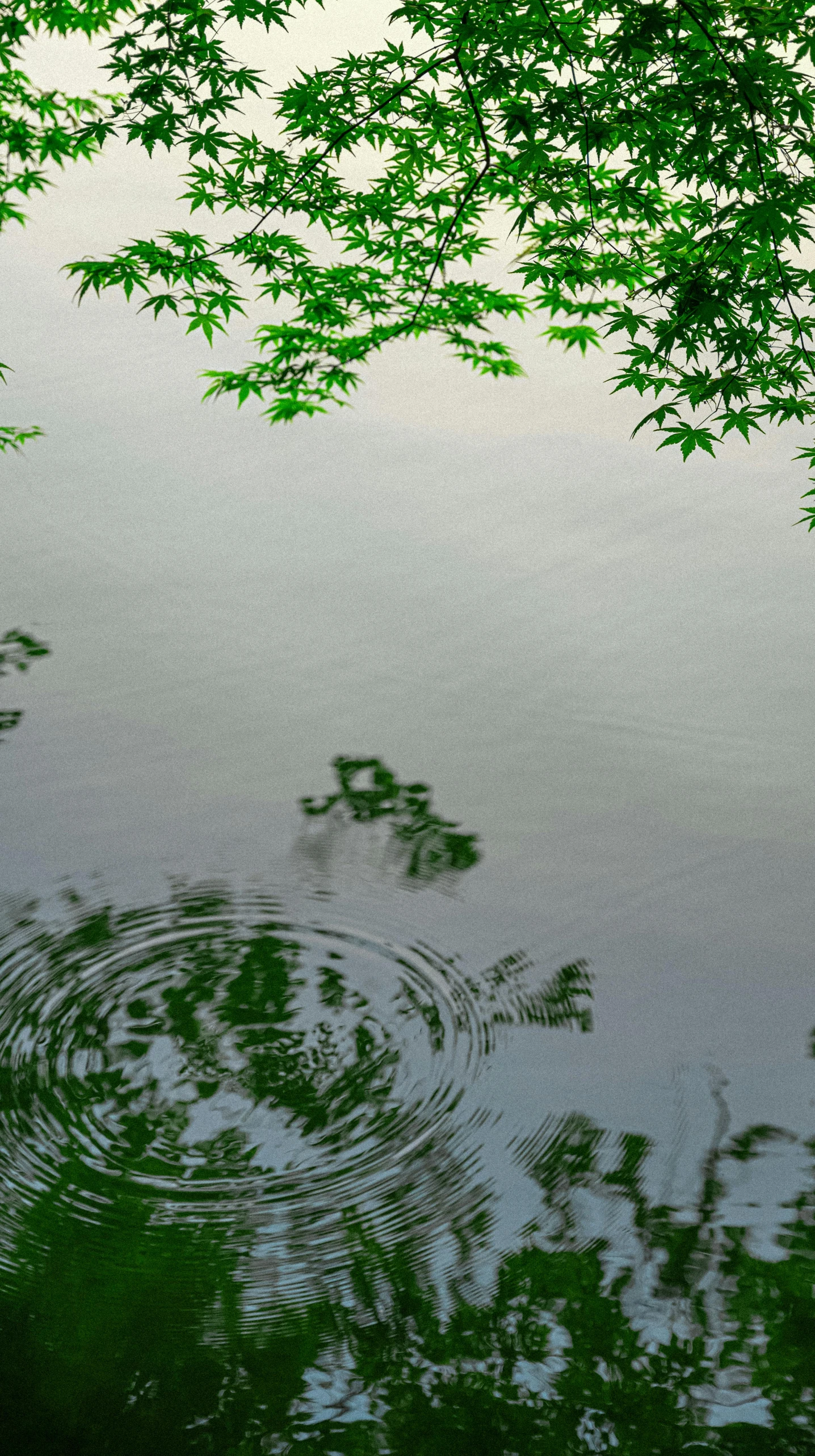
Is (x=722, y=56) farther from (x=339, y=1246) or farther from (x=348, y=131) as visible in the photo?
(x=339, y=1246)

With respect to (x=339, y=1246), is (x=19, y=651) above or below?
above

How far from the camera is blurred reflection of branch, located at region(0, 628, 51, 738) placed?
7.64 meters

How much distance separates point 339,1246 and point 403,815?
9.04ft

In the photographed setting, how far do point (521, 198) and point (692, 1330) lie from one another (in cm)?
486

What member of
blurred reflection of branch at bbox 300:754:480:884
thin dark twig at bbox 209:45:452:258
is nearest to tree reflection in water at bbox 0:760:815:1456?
blurred reflection of branch at bbox 300:754:480:884

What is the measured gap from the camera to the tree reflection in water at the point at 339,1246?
2924 mm

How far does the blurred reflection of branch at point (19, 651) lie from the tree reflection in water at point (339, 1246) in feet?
11.4

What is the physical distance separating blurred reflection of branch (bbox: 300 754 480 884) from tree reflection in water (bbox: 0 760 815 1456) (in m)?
0.91

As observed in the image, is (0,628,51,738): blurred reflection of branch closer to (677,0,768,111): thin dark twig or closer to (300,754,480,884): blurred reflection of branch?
(300,754,480,884): blurred reflection of branch

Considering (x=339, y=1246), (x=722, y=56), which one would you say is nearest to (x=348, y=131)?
(x=722, y=56)

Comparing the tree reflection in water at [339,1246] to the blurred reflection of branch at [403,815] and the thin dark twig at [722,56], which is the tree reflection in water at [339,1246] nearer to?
the blurred reflection of branch at [403,815]

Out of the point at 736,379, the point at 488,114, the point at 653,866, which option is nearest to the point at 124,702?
the point at 653,866

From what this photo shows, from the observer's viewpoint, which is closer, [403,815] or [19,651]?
[403,815]

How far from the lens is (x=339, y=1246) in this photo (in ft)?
11.1
